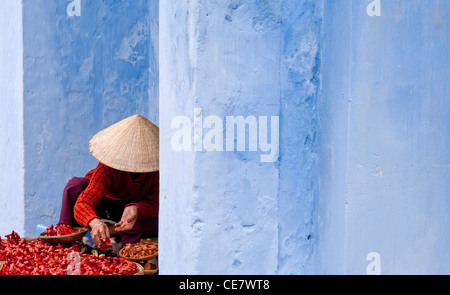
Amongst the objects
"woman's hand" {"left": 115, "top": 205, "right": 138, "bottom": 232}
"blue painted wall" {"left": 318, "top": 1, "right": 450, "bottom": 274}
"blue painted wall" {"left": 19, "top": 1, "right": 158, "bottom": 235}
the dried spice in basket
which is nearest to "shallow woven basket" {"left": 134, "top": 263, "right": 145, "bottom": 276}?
the dried spice in basket

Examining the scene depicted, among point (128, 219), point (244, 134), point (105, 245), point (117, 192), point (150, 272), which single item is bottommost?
point (150, 272)

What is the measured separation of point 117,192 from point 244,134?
180cm

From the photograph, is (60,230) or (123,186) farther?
(123,186)

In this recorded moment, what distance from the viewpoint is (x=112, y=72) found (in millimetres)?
4609

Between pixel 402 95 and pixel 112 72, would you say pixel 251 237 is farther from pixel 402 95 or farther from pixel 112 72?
pixel 112 72

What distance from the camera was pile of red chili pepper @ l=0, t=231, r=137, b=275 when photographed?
9.27 feet

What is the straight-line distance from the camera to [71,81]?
440 centimetres

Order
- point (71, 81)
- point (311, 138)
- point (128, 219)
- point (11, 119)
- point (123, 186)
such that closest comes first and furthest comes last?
1. point (311, 138)
2. point (128, 219)
3. point (123, 186)
4. point (71, 81)
5. point (11, 119)

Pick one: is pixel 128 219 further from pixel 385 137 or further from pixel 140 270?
pixel 385 137

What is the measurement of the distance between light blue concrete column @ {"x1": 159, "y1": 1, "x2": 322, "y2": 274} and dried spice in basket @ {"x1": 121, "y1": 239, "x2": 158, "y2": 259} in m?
0.77

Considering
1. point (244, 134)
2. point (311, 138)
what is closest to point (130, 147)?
point (244, 134)

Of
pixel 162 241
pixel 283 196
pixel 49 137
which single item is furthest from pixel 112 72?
pixel 283 196

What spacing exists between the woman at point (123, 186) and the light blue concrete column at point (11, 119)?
92 cm

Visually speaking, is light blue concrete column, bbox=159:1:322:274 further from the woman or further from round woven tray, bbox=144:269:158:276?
the woman
